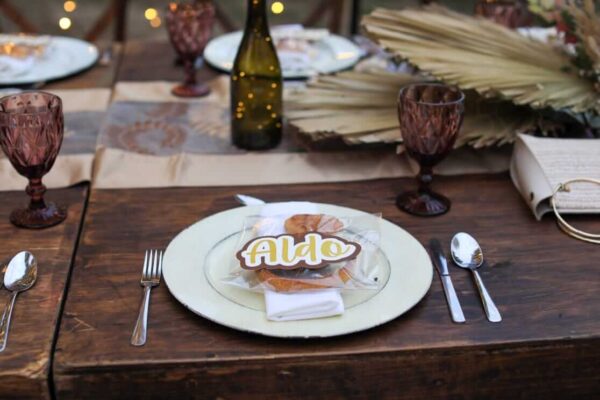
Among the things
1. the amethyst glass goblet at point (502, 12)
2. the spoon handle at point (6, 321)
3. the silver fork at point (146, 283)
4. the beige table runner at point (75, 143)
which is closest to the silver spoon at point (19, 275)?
the spoon handle at point (6, 321)

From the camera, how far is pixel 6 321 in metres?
0.77

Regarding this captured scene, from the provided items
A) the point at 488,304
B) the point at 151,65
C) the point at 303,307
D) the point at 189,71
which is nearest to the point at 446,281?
the point at 488,304

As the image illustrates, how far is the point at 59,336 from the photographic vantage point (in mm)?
758

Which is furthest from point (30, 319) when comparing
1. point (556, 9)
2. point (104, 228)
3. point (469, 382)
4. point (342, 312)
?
point (556, 9)

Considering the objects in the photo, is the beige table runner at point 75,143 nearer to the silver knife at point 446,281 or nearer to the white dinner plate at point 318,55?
the white dinner plate at point 318,55

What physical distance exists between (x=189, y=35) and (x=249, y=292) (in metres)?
0.80

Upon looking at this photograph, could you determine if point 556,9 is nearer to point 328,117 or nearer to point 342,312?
point 328,117

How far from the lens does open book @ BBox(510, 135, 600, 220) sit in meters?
1.00

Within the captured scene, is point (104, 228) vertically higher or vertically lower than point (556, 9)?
lower

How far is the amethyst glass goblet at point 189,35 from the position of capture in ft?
4.82

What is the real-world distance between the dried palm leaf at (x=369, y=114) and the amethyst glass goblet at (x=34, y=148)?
390mm

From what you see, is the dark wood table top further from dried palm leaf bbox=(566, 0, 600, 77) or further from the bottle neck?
dried palm leaf bbox=(566, 0, 600, 77)

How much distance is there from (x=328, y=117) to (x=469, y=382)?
0.56 metres

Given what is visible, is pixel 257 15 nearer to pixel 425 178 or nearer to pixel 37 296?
pixel 425 178
